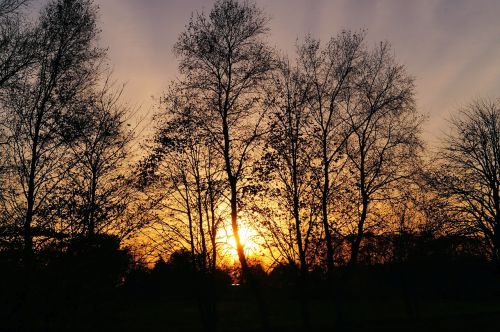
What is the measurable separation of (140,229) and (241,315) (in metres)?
33.6

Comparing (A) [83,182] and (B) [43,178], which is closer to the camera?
(B) [43,178]

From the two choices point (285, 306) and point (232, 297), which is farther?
point (232, 297)

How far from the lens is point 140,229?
21.2 m

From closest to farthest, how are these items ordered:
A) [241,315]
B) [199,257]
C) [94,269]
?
1. [94,269]
2. [199,257]
3. [241,315]

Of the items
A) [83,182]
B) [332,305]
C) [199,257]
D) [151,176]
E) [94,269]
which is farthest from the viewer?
[332,305]

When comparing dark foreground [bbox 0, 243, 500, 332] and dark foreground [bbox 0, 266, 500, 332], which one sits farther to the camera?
dark foreground [bbox 0, 266, 500, 332]

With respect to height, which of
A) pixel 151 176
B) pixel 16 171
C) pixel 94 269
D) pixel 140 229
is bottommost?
pixel 94 269

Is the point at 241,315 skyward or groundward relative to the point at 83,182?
groundward

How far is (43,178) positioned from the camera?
14750 mm

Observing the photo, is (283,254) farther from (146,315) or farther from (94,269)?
(146,315)

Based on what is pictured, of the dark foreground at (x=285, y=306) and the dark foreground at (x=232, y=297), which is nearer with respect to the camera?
the dark foreground at (x=232, y=297)

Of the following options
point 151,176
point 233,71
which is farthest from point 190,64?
point 151,176

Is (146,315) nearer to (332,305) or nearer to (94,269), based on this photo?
(332,305)

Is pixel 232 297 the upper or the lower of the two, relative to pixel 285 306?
upper
